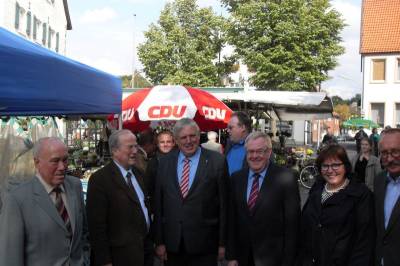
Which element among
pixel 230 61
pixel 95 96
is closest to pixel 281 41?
pixel 230 61

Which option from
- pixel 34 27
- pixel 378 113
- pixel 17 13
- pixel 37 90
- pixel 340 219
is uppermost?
pixel 34 27

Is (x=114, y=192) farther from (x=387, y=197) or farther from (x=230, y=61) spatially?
(x=230, y=61)

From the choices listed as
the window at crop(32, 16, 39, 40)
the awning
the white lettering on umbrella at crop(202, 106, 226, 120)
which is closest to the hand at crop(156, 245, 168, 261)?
the white lettering on umbrella at crop(202, 106, 226, 120)

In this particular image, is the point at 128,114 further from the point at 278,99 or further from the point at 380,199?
the point at 380,199

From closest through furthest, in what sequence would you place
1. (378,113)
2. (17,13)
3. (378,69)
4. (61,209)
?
(61,209) → (17,13) → (378,113) → (378,69)

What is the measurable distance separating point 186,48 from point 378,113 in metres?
15.8

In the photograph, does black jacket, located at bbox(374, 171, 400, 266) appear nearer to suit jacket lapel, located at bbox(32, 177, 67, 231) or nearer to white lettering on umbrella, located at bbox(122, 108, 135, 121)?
suit jacket lapel, located at bbox(32, 177, 67, 231)

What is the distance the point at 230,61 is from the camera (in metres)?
37.2

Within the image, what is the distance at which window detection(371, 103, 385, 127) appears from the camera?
39.5 metres

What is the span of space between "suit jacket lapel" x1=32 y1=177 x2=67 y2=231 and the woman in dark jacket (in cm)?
178

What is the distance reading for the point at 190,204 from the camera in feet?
14.2

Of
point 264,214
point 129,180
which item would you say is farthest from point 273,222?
point 129,180

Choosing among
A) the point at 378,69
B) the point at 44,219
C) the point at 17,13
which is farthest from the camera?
the point at 378,69

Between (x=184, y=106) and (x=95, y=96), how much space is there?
10.2ft
